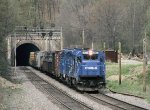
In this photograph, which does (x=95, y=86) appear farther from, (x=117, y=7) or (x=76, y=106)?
(x=117, y=7)

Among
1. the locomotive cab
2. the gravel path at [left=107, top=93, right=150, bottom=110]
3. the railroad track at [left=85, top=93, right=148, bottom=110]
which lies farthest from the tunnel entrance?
the railroad track at [left=85, top=93, right=148, bottom=110]

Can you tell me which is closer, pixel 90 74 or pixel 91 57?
pixel 90 74

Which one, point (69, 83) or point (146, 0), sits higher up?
point (146, 0)

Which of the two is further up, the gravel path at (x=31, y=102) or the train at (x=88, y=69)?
the train at (x=88, y=69)

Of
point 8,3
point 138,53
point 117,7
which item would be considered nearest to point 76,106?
point 8,3

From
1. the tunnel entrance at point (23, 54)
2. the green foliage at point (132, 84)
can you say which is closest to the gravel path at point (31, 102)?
the green foliage at point (132, 84)

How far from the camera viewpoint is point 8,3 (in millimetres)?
42531

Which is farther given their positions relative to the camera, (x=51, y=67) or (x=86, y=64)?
(x=51, y=67)

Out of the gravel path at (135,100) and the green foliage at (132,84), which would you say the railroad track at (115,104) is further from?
the green foliage at (132,84)

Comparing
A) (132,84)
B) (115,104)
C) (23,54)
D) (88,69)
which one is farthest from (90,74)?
(23,54)

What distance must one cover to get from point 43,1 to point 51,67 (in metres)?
104

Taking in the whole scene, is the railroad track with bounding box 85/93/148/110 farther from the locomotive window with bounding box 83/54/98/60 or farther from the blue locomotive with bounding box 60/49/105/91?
the locomotive window with bounding box 83/54/98/60

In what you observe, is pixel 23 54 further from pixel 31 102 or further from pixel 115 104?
pixel 115 104

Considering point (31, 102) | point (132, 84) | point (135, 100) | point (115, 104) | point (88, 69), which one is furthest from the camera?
point (132, 84)
